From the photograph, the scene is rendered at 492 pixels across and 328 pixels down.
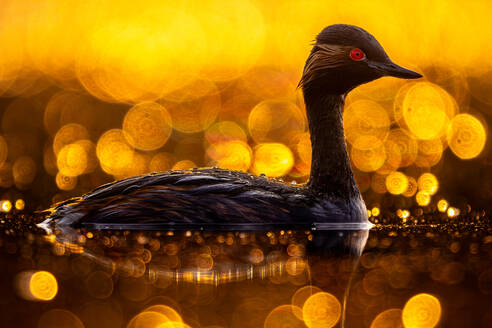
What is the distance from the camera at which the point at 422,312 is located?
588 cm

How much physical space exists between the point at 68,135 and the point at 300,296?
82.7 feet

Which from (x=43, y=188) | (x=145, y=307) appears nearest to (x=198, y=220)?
(x=145, y=307)

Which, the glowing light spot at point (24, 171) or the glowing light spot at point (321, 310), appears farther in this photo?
the glowing light spot at point (24, 171)

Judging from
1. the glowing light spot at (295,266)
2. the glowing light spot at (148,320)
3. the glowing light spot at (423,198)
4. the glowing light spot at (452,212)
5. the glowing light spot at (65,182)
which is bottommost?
the glowing light spot at (148,320)

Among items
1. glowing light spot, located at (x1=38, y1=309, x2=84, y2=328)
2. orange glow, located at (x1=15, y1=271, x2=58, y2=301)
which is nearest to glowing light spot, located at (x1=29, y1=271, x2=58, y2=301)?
orange glow, located at (x1=15, y1=271, x2=58, y2=301)

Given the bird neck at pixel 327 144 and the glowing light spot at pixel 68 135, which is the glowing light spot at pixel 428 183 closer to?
the bird neck at pixel 327 144

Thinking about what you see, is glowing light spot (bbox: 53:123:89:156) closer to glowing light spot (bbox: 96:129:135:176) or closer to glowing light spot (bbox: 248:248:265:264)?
glowing light spot (bbox: 96:129:135:176)

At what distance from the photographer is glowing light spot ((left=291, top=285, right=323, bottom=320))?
230 inches

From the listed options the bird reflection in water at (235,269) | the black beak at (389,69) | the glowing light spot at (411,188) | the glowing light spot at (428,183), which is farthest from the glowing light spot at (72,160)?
the bird reflection in water at (235,269)

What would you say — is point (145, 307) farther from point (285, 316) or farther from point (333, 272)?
point (333, 272)

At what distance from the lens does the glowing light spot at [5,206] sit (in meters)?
12.9

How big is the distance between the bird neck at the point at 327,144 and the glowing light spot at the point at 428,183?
12.4ft

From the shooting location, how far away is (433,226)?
36.9 ft

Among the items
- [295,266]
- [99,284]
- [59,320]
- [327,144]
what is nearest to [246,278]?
[295,266]
